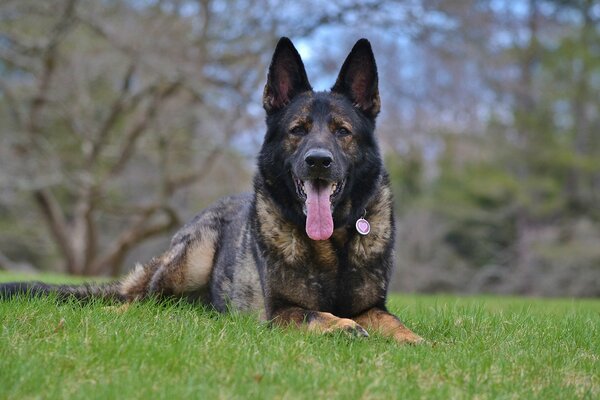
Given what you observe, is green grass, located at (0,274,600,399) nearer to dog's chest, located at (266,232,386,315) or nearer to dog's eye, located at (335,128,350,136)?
dog's chest, located at (266,232,386,315)

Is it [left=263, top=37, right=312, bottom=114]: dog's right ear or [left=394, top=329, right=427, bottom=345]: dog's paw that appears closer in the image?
[left=394, top=329, right=427, bottom=345]: dog's paw

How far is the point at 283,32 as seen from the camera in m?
18.7

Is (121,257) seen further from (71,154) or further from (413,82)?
(413,82)

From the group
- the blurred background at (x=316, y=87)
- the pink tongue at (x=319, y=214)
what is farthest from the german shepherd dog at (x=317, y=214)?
the blurred background at (x=316, y=87)

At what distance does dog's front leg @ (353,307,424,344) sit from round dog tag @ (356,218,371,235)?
1.88ft

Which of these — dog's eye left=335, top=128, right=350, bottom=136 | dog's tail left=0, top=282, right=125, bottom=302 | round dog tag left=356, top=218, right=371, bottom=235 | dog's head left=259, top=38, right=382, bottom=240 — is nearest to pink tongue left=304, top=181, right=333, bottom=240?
dog's head left=259, top=38, right=382, bottom=240

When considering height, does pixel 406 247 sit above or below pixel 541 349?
below

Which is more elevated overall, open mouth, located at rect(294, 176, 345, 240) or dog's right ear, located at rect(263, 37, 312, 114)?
dog's right ear, located at rect(263, 37, 312, 114)

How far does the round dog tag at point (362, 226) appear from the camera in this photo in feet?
19.2

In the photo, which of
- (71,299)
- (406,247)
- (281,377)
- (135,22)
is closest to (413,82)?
(406,247)

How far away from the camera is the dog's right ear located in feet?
20.2

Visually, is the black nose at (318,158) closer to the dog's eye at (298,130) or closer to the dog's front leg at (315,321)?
the dog's eye at (298,130)

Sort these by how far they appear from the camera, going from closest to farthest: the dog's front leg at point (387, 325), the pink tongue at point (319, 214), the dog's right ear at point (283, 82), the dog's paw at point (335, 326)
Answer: the dog's paw at point (335, 326) < the dog's front leg at point (387, 325) < the pink tongue at point (319, 214) < the dog's right ear at point (283, 82)

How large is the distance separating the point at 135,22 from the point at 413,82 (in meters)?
9.81
